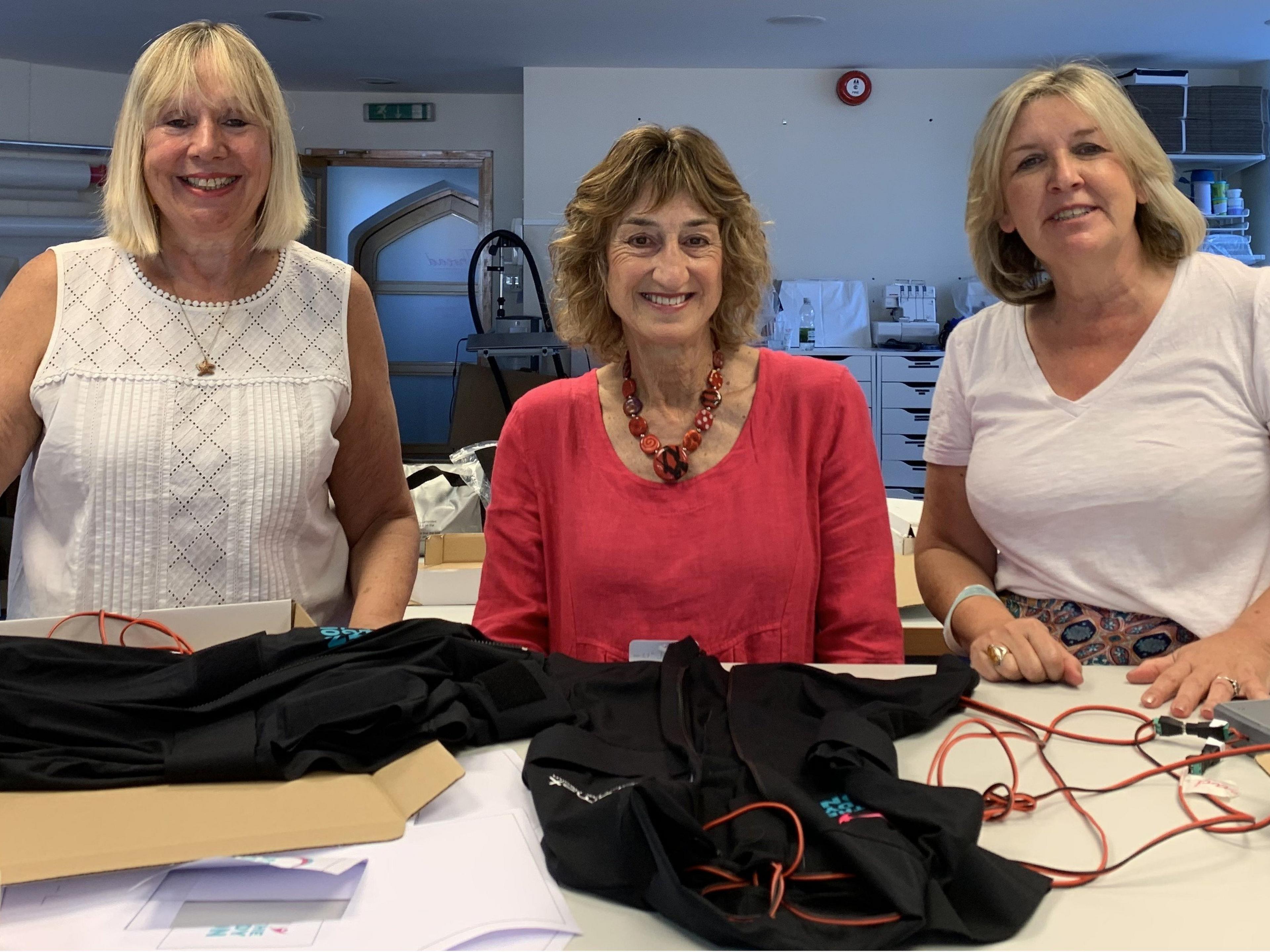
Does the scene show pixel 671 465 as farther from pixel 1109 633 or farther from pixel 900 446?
pixel 900 446

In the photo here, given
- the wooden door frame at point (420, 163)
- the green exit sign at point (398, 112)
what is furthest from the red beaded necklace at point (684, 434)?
the green exit sign at point (398, 112)

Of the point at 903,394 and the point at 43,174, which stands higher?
the point at 43,174

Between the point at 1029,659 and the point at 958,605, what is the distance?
0.29m

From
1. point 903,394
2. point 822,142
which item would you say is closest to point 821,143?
point 822,142

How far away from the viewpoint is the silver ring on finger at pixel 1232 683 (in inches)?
52.5

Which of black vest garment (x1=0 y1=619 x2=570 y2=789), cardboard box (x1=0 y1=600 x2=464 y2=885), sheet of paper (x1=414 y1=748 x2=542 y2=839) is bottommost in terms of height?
sheet of paper (x1=414 y1=748 x2=542 y2=839)

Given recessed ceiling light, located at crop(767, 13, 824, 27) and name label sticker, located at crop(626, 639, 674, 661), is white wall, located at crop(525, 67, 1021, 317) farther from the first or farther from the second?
name label sticker, located at crop(626, 639, 674, 661)

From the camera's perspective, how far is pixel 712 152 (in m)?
1.85

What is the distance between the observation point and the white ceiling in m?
6.40

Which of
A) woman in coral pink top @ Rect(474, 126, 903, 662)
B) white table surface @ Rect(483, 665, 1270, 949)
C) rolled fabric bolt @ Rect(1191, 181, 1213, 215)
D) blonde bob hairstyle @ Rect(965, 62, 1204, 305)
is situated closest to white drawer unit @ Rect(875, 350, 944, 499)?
rolled fabric bolt @ Rect(1191, 181, 1213, 215)

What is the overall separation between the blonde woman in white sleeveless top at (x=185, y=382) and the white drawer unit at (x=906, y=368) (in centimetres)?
590

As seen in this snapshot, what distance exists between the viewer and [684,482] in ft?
5.88

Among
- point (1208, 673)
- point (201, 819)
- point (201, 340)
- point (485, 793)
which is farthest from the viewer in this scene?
point (201, 340)

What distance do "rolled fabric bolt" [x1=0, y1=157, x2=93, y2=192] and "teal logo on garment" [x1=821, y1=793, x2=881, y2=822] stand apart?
245 inches
